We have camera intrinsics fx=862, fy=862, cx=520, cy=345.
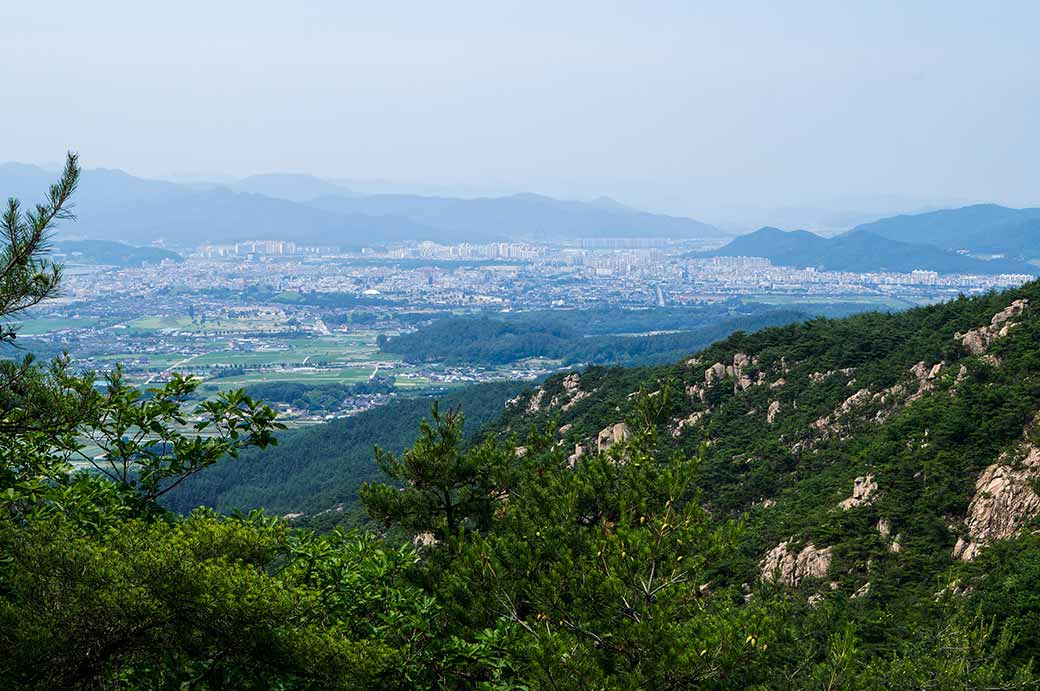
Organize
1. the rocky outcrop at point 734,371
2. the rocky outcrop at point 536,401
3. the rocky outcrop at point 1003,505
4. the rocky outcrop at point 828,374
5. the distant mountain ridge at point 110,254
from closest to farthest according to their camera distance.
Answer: the rocky outcrop at point 1003,505
the rocky outcrop at point 828,374
the rocky outcrop at point 734,371
the rocky outcrop at point 536,401
the distant mountain ridge at point 110,254

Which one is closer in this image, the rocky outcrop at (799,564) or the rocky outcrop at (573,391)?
the rocky outcrop at (799,564)

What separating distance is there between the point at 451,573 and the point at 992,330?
14.6 m

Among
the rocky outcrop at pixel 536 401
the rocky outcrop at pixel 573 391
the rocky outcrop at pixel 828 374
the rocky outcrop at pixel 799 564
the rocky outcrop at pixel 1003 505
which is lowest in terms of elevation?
the rocky outcrop at pixel 536 401

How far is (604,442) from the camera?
825 inches

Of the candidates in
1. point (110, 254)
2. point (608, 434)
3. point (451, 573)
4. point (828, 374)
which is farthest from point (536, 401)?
point (110, 254)

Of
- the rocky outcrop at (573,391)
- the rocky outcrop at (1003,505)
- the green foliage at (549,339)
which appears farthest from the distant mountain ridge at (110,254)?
the rocky outcrop at (1003,505)

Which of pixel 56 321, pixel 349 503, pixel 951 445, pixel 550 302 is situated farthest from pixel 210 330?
pixel 951 445

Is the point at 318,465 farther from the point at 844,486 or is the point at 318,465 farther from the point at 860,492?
the point at 860,492

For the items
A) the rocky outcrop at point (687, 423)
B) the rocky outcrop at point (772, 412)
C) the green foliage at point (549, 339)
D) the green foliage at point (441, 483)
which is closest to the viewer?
the green foliage at point (441, 483)

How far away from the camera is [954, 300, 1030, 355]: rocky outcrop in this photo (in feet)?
56.2

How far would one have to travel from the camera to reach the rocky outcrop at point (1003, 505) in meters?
10.8

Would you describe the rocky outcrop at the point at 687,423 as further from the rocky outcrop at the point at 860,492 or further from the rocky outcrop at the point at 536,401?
the rocky outcrop at the point at 536,401

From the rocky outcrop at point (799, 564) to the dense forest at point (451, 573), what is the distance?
0.04 metres

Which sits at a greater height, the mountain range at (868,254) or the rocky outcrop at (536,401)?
the mountain range at (868,254)
